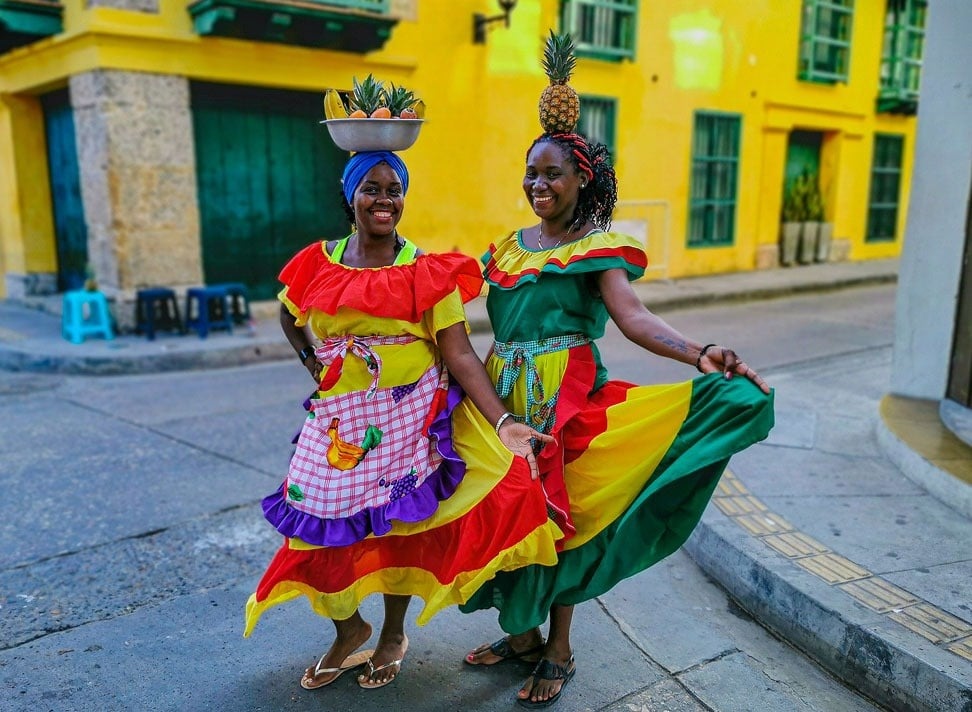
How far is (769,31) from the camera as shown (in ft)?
48.7

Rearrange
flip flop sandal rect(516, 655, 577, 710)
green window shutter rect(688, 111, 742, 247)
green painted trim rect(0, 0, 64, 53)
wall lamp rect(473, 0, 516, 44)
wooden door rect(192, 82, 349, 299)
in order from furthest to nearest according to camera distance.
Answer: green window shutter rect(688, 111, 742, 247) → wall lamp rect(473, 0, 516, 44) → wooden door rect(192, 82, 349, 299) → green painted trim rect(0, 0, 64, 53) → flip flop sandal rect(516, 655, 577, 710)

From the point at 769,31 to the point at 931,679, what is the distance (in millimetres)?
14451

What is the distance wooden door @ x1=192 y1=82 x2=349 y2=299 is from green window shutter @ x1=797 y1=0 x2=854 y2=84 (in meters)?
9.59

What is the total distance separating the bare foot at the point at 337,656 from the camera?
9.34 ft

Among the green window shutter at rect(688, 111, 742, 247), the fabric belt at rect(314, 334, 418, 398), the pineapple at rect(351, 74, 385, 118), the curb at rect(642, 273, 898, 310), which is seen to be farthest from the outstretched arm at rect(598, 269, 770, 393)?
the green window shutter at rect(688, 111, 742, 247)

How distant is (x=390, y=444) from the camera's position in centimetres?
269

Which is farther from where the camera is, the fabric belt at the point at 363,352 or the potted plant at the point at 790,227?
the potted plant at the point at 790,227

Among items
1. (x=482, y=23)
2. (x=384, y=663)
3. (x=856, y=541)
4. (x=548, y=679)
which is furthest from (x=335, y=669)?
(x=482, y=23)

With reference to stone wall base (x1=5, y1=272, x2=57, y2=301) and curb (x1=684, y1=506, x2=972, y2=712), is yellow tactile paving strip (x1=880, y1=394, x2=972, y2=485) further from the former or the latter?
stone wall base (x1=5, y1=272, x2=57, y2=301)

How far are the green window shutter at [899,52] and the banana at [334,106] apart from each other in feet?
55.9

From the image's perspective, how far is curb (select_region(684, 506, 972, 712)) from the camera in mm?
2660

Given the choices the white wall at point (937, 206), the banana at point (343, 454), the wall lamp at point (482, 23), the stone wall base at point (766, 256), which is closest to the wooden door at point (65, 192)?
the wall lamp at point (482, 23)

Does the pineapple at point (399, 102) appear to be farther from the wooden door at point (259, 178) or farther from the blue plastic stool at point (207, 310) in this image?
the wooden door at point (259, 178)

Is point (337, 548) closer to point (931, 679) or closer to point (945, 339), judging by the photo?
point (931, 679)
